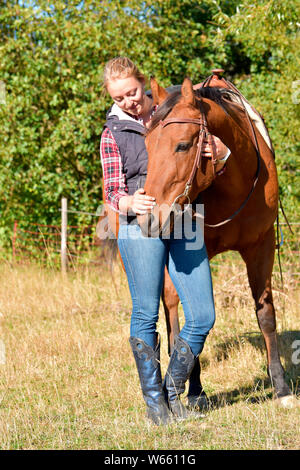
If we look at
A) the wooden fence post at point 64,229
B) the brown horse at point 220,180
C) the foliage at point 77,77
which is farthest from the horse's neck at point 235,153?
the wooden fence post at point 64,229

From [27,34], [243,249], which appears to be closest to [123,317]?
[243,249]

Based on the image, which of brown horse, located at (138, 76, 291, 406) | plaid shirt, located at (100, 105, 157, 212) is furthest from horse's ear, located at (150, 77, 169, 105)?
plaid shirt, located at (100, 105, 157, 212)

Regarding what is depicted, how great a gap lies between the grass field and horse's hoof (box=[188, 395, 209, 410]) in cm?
8

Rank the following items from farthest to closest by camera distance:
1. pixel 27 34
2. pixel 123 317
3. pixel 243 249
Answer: pixel 27 34
pixel 123 317
pixel 243 249

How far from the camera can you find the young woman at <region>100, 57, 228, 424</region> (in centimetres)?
302

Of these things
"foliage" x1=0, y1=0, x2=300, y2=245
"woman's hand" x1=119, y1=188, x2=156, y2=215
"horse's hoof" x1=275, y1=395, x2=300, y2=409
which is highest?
"foliage" x1=0, y1=0, x2=300, y2=245

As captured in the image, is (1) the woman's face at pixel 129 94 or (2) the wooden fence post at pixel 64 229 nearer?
(1) the woman's face at pixel 129 94

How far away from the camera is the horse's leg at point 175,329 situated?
375cm

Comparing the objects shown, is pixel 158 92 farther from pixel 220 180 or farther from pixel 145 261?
pixel 145 261

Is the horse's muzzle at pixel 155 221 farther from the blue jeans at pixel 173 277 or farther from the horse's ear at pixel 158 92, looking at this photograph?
the horse's ear at pixel 158 92

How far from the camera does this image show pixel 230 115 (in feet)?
11.5

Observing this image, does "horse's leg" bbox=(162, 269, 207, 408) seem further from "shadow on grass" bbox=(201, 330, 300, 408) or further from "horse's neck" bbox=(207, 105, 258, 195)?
"horse's neck" bbox=(207, 105, 258, 195)

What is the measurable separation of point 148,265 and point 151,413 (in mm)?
806

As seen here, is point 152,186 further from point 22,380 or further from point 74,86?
point 74,86
